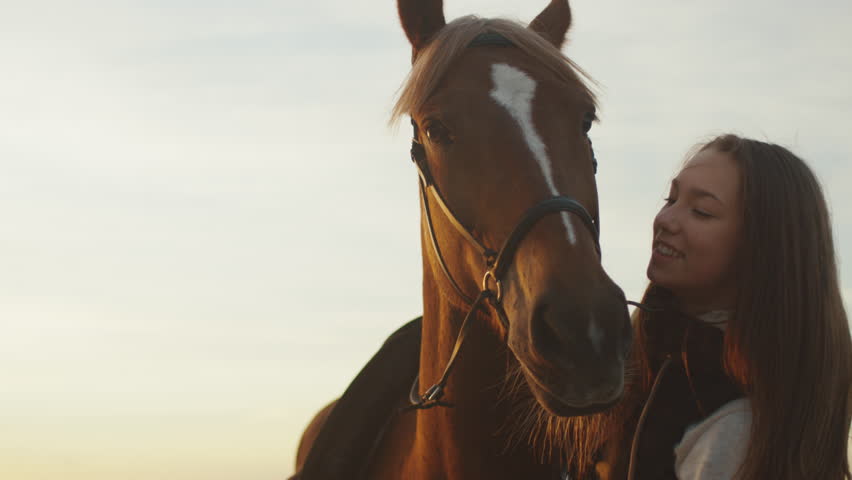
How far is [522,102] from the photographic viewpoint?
2.85 m

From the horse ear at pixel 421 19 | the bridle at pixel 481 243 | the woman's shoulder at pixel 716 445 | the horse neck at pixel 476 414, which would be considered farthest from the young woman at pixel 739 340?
the horse ear at pixel 421 19

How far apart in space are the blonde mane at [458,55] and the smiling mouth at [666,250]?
0.61 m

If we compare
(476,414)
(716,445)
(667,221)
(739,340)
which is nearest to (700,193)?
(667,221)

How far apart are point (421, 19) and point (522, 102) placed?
84 cm

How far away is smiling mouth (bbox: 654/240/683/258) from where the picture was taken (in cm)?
299

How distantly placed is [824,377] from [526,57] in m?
1.55

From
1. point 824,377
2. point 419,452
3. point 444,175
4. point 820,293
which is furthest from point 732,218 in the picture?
point 419,452

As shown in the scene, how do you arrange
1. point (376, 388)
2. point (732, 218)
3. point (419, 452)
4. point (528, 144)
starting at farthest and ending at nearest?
point (376, 388) < point (419, 452) < point (732, 218) < point (528, 144)

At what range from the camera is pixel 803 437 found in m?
2.69

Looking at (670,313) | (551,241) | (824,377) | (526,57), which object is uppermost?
(526,57)

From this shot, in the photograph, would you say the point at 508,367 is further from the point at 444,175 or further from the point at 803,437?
the point at 803,437

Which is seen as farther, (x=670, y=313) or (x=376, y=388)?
(x=376, y=388)

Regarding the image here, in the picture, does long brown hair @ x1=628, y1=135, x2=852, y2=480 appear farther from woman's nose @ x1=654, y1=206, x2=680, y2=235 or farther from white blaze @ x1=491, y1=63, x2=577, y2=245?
white blaze @ x1=491, y1=63, x2=577, y2=245

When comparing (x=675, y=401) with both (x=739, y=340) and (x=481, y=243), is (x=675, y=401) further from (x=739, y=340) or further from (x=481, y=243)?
(x=481, y=243)
